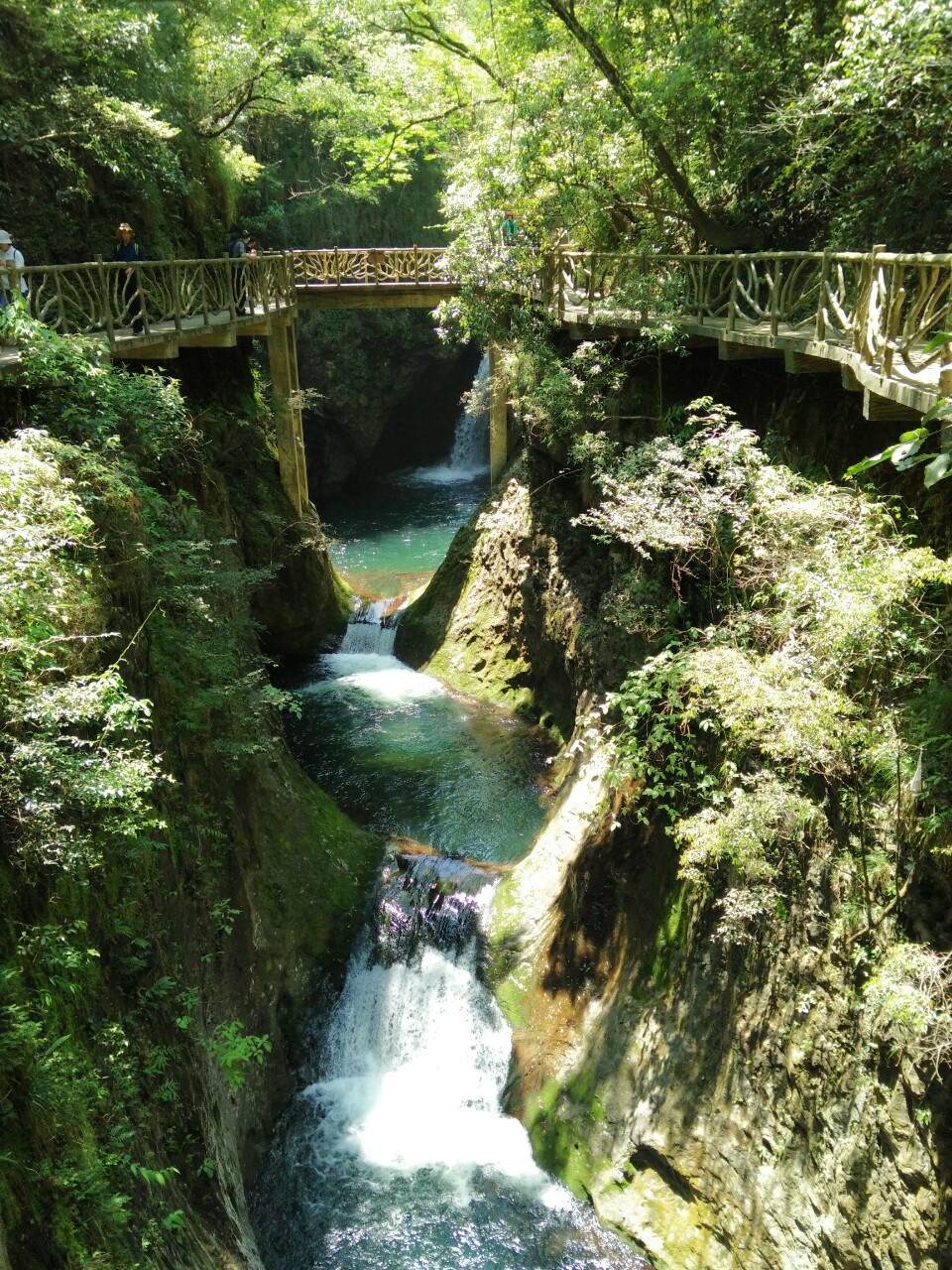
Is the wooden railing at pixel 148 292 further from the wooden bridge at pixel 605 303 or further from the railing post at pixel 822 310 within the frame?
the railing post at pixel 822 310

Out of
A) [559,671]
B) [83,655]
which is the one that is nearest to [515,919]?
[559,671]

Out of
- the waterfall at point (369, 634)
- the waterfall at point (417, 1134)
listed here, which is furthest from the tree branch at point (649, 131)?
the waterfall at point (369, 634)

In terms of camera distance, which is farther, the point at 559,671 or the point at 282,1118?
the point at 559,671

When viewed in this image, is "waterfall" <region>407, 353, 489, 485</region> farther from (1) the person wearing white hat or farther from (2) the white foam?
(2) the white foam

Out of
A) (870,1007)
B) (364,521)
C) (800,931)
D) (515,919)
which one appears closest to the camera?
(870,1007)

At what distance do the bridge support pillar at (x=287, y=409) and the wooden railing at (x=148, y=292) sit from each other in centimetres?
110

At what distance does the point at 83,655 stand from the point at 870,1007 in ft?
20.2

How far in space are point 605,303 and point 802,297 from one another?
167 inches

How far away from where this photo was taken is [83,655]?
6.58 metres

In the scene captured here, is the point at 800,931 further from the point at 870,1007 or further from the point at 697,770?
the point at 697,770

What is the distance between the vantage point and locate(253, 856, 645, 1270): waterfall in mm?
8234

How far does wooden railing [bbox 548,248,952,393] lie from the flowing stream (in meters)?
7.45

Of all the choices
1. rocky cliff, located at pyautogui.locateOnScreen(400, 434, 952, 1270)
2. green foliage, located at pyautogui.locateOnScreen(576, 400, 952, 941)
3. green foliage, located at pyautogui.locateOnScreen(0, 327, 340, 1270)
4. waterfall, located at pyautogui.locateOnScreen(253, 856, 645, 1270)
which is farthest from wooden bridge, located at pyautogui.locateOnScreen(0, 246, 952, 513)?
waterfall, located at pyautogui.locateOnScreen(253, 856, 645, 1270)

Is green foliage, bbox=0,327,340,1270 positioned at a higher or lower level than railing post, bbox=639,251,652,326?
lower
